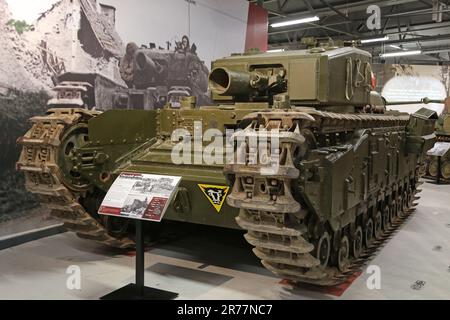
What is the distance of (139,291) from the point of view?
459 cm

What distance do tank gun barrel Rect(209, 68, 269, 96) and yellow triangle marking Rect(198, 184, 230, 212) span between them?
4.00 ft

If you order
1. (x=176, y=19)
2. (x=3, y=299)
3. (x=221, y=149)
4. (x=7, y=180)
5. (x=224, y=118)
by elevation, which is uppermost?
(x=176, y=19)

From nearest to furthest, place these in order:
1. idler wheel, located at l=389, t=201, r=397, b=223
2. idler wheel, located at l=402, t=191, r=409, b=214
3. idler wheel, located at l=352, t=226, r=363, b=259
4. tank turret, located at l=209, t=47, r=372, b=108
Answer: tank turret, located at l=209, t=47, r=372, b=108 → idler wheel, located at l=352, t=226, r=363, b=259 → idler wheel, located at l=389, t=201, r=397, b=223 → idler wheel, located at l=402, t=191, r=409, b=214

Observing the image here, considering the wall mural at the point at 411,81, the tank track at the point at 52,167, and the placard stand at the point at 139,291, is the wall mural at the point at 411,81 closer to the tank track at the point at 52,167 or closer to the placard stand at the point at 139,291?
the tank track at the point at 52,167

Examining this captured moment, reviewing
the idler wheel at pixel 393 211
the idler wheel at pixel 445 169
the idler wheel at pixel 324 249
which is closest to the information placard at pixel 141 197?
the idler wheel at pixel 324 249

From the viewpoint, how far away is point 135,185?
14.8 ft

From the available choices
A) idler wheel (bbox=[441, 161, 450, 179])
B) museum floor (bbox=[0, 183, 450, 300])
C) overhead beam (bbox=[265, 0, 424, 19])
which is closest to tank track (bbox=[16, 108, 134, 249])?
museum floor (bbox=[0, 183, 450, 300])

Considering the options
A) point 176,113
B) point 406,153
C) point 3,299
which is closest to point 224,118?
point 176,113

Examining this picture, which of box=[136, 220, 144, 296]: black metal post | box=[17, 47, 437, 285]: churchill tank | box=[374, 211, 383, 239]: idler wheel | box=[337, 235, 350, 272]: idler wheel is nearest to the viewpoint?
box=[17, 47, 437, 285]: churchill tank

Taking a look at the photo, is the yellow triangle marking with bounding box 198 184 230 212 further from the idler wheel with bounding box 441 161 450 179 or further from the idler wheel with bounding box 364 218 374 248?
the idler wheel with bounding box 441 161 450 179

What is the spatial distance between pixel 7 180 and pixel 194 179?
9.46ft

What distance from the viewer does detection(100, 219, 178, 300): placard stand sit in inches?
178

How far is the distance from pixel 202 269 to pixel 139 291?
124 cm
